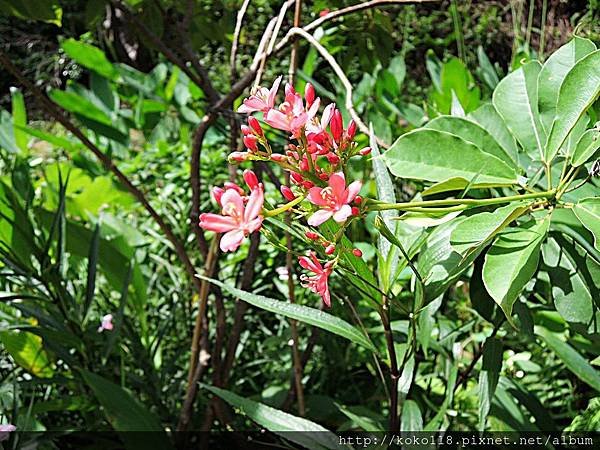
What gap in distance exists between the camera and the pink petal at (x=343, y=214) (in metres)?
0.45

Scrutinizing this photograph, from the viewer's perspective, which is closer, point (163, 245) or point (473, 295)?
point (473, 295)

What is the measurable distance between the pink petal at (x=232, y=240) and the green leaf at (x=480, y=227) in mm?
170

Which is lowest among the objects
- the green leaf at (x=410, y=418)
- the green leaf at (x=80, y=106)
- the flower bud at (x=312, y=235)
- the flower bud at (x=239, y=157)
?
the green leaf at (x=410, y=418)

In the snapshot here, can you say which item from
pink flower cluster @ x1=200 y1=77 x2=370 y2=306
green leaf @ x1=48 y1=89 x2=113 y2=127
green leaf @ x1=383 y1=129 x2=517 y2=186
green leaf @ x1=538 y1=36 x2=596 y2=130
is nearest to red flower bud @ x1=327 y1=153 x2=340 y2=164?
pink flower cluster @ x1=200 y1=77 x2=370 y2=306

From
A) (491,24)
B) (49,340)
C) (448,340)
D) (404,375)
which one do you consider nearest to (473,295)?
(404,375)

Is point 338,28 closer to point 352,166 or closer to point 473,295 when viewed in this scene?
point 352,166

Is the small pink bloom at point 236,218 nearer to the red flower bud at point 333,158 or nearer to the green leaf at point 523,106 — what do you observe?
the red flower bud at point 333,158

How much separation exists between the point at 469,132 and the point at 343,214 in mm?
286

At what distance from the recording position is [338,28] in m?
1.32

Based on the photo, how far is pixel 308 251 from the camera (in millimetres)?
621

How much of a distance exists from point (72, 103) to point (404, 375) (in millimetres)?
1330

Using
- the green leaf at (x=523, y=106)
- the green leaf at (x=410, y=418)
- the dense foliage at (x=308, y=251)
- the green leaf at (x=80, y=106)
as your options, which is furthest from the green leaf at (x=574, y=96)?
the green leaf at (x=80, y=106)

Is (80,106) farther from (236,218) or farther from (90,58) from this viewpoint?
(236,218)

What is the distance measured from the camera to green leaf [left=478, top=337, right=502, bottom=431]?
2.42 ft
